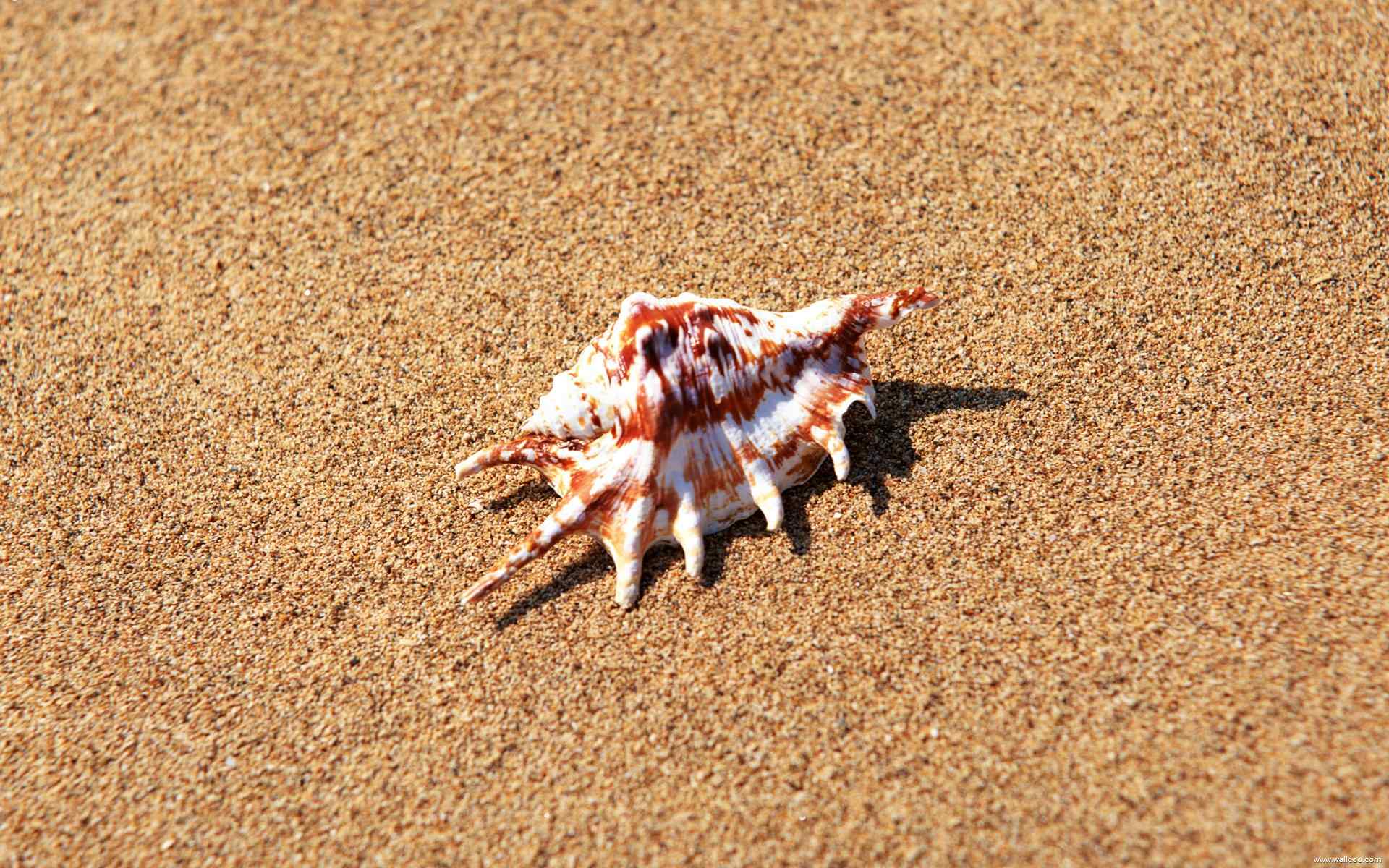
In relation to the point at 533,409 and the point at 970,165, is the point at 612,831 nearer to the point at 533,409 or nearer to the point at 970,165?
the point at 533,409

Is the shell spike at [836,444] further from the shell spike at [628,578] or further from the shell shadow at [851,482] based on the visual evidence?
the shell spike at [628,578]

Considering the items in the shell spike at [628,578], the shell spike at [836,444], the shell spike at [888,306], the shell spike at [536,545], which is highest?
the shell spike at [888,306]

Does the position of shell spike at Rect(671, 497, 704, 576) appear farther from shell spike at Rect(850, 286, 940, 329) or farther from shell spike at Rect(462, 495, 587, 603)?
shell spike at Rect(850, 286, 940, 329)

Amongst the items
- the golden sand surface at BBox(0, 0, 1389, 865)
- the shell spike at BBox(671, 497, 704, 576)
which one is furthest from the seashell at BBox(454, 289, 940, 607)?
the golden sand surface at BBox(0, 0, 1389, 865)

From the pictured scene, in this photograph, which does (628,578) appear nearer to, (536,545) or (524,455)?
(536,545)

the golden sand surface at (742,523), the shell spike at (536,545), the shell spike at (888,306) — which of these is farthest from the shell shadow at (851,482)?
the shell spike at (888,306)

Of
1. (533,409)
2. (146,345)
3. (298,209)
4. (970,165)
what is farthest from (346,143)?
(970,165)
